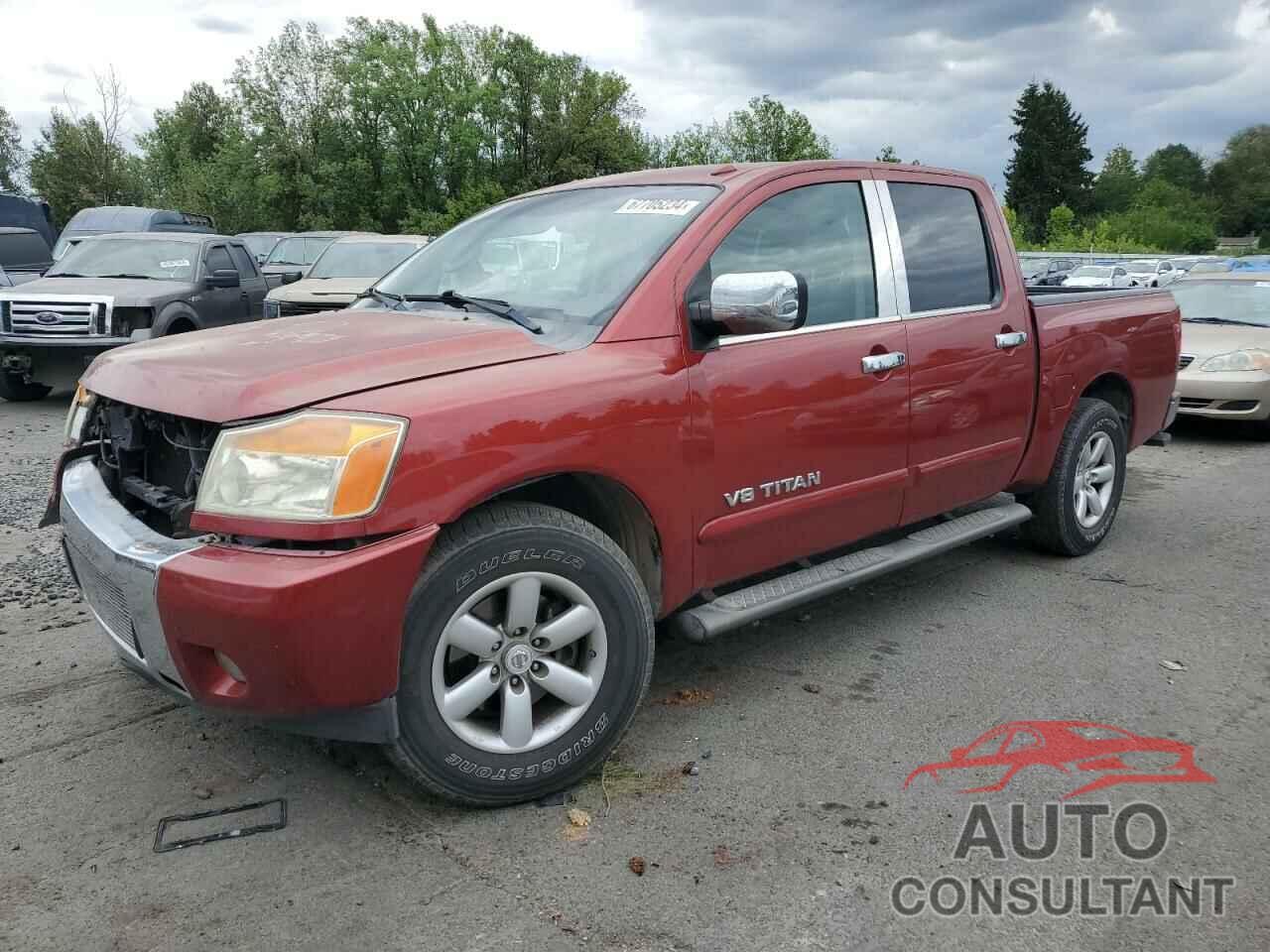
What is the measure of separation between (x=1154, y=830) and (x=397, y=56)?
50.0 meters

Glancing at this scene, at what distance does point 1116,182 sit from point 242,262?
370 feet

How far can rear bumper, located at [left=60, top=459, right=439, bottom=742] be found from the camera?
2424 mm

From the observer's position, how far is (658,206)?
142 inches

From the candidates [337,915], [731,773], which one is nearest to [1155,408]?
[731,773]

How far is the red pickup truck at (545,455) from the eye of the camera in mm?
2523

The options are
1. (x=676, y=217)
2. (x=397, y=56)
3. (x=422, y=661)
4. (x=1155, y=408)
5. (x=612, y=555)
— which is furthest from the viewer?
(x=397, y=56)

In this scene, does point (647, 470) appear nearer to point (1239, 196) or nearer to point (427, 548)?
point (427, 548)

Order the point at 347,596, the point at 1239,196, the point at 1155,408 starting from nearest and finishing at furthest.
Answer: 1. the point at 347,596
2. the point at 1155,408
3. the point at 1239,196

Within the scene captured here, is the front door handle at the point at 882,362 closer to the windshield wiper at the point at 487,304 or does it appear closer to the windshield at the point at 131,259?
the windshield wiper at the point at 487,304

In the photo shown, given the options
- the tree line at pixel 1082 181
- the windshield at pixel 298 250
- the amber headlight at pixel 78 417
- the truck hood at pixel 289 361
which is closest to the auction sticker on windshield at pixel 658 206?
the truck hood at pixel 289 361

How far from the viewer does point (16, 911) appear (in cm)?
247

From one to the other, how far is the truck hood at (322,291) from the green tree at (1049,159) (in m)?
91.4

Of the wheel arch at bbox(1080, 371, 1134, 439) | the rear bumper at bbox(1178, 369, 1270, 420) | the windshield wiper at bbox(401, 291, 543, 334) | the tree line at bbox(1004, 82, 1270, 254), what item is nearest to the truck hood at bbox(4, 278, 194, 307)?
the windshield wiper at bbox(401, 291, 543, 334)

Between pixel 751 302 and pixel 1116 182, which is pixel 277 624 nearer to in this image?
pixel 751 302
